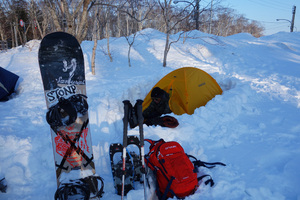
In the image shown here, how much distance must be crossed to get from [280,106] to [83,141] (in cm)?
495

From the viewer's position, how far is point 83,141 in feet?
8.93

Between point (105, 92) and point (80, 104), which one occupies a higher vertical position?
point (80, 104)

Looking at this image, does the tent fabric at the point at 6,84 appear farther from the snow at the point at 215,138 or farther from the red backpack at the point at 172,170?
the red backpack at the point at 172,170

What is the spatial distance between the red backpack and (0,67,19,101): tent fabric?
6061 millimetres

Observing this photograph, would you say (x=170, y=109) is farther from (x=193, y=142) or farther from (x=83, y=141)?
(x=83, y=141)

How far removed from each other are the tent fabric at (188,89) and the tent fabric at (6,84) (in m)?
5.00

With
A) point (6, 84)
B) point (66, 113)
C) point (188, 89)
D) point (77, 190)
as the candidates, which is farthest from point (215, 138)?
point (6, 84)

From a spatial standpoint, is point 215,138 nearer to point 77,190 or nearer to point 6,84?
point 77,190

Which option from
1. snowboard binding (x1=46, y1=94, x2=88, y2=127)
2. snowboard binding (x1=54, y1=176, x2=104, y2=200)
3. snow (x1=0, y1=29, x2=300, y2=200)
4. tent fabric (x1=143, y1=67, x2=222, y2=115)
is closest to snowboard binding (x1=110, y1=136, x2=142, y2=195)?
snow (x1=0, y1=29, x2=300, y2=200)

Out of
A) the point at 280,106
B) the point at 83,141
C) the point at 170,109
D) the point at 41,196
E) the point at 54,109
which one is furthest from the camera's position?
the point at 170,109

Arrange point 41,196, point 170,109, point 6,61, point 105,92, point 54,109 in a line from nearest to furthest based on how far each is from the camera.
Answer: point 54,109
point 41,196
point 170,109
point 105,92
point 6,61

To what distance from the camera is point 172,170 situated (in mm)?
2518

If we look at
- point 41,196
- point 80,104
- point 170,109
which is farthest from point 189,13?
point 41,196

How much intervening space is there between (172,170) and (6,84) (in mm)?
7271
